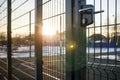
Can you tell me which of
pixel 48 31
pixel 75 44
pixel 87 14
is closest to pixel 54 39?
pixel 48 31

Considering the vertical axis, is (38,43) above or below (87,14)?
below

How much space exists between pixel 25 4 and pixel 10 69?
1611 millimetres

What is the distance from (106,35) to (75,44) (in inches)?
10.3

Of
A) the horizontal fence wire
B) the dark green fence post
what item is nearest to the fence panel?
the dark green fence post

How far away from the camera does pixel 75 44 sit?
1.87 metres

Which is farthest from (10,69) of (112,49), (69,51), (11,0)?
(112,49)

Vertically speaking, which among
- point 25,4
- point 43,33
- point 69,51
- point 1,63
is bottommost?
point 1,63

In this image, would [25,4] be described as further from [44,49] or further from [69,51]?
[69,51]

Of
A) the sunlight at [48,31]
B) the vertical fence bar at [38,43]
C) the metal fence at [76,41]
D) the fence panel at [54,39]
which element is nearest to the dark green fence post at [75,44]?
the metal fence at [76,41]

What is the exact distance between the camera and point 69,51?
1.93 meters

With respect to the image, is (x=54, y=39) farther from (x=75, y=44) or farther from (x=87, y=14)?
(x=87, y=14)

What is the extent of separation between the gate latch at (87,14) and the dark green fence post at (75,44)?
0.08 metres

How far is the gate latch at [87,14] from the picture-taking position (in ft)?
5.51

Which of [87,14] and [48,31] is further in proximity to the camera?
[48,31]
